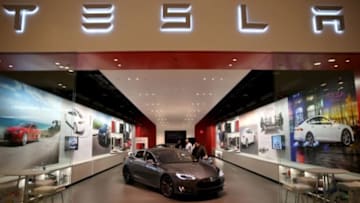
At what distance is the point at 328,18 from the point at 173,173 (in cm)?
469

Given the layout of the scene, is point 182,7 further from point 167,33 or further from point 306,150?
point 306,150

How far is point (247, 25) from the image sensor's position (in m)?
3.86

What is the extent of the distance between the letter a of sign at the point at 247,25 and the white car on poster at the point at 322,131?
Answer: 3.51 metres

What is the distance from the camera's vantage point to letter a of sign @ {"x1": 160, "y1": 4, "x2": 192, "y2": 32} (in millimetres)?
3844

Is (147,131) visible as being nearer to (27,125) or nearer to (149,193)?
(149,193)

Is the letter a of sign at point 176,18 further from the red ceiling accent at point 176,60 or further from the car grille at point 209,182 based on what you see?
the car grille at point 209,182

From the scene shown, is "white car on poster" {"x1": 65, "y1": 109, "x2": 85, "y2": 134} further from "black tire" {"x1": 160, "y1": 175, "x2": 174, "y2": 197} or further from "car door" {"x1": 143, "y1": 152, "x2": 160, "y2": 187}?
"black tire" {"x1": 160, "y1": 175, "x2": 174, "y2": 197}

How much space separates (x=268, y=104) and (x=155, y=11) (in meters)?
6.48

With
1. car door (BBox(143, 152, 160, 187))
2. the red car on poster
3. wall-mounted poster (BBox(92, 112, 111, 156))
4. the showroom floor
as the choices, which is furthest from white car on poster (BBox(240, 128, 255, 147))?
the red car on poster

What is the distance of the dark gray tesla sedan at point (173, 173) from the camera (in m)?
6.17

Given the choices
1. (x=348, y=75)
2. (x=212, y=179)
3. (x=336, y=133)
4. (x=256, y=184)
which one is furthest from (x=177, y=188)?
(x=348, y=75)

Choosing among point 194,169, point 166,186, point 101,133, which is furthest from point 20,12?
point 101,133

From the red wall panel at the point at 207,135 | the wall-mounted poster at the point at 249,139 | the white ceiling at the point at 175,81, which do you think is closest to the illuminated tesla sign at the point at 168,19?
the white ceiling at the point at 175,81

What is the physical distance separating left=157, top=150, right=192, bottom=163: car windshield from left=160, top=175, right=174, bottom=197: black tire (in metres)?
0.68
